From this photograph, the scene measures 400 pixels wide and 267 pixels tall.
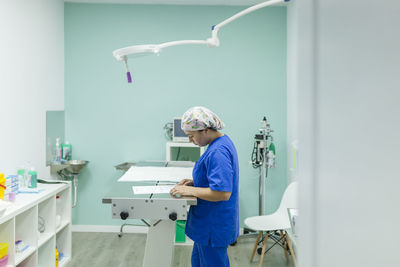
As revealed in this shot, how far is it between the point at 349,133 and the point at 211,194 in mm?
1468

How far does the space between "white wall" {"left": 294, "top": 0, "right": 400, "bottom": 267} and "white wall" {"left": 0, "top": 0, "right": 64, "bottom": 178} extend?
279 cm

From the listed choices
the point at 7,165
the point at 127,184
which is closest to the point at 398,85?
the point at 127,184

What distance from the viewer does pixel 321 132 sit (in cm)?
54

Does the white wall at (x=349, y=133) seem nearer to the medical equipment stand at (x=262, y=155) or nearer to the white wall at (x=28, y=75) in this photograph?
the white wall at (x=28, y=75)

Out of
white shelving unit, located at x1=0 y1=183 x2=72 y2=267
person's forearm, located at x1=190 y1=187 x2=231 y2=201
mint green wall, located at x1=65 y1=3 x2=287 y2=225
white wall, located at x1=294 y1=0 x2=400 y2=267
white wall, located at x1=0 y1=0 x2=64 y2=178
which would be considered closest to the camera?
white wall, located at x1=294 y1=0 x2=400 y2=267

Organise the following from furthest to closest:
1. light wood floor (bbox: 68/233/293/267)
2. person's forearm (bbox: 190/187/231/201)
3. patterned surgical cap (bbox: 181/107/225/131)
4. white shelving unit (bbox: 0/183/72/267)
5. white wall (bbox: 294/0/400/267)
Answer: light wood floor (bbox: 68/233/293/267)
white shelving unit (bbox: 0/183/72/267)
patterned surgical cap (bbox: 181/107/225/131)
person's forearm (bbox: 190/187/231/201)
white wall (bbox: 294/0/400/267)

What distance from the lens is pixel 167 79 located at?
404cm

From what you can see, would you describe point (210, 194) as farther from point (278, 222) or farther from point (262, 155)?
point (262, 155)

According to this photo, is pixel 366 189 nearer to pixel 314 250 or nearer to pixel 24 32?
pixel 314 250

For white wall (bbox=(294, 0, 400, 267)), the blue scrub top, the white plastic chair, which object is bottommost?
the white plastic chair

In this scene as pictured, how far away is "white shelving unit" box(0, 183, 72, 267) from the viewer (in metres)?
2.34

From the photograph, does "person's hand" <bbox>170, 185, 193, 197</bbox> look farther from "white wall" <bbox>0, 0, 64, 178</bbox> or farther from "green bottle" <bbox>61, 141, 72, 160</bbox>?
"green bottle" <bbox>61, 141, 72, 160</bbox>

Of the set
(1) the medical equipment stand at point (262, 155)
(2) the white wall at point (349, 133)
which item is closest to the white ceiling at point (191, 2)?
(1) the medical equipment stand at point (262, 155)

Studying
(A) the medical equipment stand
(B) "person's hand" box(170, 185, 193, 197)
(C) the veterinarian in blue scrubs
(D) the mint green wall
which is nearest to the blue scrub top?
(C) the veterinarian in blue scrubs
